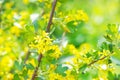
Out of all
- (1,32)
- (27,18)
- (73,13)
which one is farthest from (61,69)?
(1,32)

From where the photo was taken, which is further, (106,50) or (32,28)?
(32,28)

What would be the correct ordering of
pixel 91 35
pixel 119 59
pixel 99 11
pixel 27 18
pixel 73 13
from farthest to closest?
1. pixel 99 11
2. pixel 91 35
3. pixel 27 18
4. pixel 73 13
5. pixel 119 59

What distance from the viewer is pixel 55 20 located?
5.24ft

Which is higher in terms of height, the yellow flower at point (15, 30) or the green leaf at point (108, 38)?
the green leaf at point (108, 38)

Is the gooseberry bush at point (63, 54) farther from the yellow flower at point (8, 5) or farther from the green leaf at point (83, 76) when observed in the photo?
the yellow flower at point (8, 5)

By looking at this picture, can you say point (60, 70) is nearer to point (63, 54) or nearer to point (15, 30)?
point (63, 54)

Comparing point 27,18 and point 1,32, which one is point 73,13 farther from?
point 1,32

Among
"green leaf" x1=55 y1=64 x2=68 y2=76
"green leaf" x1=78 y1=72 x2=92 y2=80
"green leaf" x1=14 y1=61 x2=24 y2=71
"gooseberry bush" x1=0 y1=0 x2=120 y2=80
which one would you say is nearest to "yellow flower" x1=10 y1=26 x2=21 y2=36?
"gooseberry bush" x1=0 y1=0 x2=120 y2=80

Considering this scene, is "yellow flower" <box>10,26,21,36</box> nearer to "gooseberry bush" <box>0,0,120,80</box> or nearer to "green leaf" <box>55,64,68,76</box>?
"gooseberry bush" <box>0,0,120,80</box>

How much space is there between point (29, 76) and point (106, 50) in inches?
15.5

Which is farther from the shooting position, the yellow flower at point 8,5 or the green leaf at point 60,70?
the yellow flower at point 8,5

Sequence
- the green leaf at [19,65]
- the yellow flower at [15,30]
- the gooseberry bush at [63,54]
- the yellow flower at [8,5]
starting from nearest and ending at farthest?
the gooseberry bush at [63,54]
the green leaf at [19,65]
the yellow flower at [15,30]
the yellow flower at [8,5]

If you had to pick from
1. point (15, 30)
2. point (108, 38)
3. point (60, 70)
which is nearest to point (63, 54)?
point (60, 70)

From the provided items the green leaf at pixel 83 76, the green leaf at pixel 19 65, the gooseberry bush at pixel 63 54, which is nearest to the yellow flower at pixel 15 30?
the gooseberry bush at pixel 63 54
